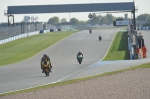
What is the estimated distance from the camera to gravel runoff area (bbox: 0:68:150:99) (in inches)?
701

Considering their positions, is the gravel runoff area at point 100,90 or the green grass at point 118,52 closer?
the gravel runoff area at point 100,90

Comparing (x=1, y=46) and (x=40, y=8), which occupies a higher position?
(x=40, y=8)

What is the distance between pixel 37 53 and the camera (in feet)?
208

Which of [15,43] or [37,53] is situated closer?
[37,53]

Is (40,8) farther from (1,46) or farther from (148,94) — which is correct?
(148,94)

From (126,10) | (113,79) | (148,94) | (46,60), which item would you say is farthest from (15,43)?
(148,94)

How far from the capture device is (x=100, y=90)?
19.4 m

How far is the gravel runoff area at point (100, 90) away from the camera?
1781cm

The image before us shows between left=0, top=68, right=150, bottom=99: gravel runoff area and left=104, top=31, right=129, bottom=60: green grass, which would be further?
left=104, top=31, right=129, bottom=60: green grass

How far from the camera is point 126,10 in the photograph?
100 m

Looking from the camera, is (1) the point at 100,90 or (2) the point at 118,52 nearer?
(1) the point at 100,90

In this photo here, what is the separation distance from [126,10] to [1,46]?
113ft

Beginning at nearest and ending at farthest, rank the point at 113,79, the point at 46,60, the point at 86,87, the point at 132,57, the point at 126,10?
the point at 86,87
the point at 113,79
the point at 46,60
the point at 132,57
the point at 126,10

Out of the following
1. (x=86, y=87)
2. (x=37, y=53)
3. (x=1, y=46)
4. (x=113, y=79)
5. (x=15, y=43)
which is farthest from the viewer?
(x=15, y=43)
